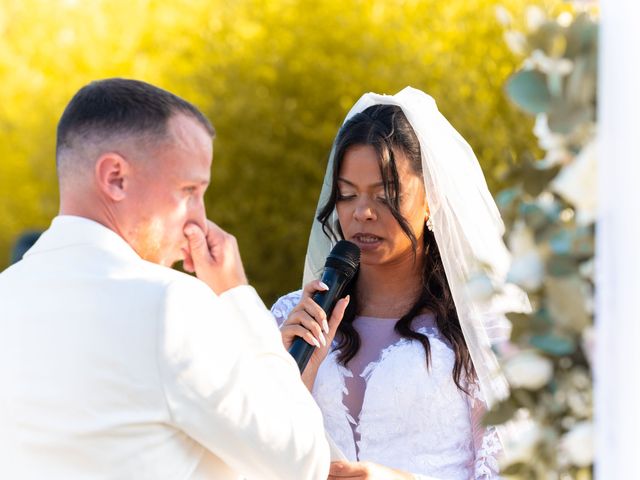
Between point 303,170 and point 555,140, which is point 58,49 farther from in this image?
point 555,140

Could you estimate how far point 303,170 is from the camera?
18.1m

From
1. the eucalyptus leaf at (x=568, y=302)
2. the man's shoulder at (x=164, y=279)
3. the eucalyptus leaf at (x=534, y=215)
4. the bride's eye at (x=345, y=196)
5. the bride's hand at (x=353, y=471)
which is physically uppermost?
the eucalyptus leaf at (x=534, y=215)

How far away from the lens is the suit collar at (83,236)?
8.68ft

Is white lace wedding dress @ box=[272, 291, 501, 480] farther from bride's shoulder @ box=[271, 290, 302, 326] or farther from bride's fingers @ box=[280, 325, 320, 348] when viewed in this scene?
bride's fingers @ box=[280, 325, 320, 348]

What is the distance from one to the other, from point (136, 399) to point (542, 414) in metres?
0.90

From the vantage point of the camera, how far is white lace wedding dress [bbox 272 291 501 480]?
4.12 metres

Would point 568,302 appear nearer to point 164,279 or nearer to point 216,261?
point 164,279

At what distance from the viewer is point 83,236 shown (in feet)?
8.72

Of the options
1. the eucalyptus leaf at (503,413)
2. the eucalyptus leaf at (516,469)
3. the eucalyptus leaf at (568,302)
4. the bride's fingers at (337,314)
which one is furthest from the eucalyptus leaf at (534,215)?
the bride's fingers at (337,314)

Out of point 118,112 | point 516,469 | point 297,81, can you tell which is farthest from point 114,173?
point 297,81

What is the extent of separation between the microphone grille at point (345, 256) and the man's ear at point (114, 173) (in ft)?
4.65

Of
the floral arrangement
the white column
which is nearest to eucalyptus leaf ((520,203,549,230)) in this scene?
the floral arrangement

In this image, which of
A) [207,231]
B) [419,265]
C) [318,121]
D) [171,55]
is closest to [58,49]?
[171,55]

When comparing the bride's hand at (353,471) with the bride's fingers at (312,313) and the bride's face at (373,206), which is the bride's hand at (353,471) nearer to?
the bride's fingers at (312,313)
